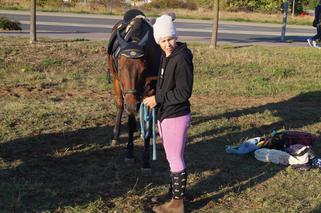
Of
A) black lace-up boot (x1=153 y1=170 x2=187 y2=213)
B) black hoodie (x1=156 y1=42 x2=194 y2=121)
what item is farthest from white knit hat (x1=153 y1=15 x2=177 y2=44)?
black lace-up boot (x1=153 y1=170 x2=187 y2=213)

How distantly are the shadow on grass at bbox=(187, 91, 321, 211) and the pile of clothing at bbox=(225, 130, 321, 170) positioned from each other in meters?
0.11

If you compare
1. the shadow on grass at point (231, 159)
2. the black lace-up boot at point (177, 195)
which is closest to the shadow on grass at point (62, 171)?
the black lace-up boot at point (177, 195)

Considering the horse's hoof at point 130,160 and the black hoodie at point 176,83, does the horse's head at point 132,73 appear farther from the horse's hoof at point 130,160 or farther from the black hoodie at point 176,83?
the horse's hoof at point 130,160

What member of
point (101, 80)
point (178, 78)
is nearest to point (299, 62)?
point (101, 80)

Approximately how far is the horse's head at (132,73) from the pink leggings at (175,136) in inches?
33.4

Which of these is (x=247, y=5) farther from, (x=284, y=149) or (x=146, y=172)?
(x=146, y=172)

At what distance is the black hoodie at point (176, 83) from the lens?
426 centimetres

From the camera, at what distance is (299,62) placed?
14.3 metres

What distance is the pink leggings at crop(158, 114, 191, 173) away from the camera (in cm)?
439

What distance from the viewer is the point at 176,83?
4316 millimetres

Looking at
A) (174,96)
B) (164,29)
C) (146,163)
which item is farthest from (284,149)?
(164,29)

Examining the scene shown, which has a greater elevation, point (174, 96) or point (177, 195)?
point (174, 96)

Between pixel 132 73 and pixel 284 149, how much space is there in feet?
8.26

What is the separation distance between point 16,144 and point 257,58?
9.04 meters
